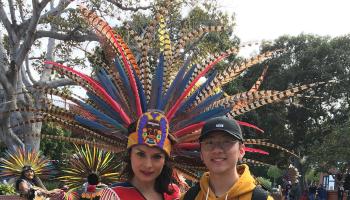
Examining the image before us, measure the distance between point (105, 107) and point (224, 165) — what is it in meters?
1.40

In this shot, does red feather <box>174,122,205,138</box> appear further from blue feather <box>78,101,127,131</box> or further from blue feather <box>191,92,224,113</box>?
blue feather <box>78,101,127,131</box>

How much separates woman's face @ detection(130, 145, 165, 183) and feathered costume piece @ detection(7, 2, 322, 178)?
199 millimetres

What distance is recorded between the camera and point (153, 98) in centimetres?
375

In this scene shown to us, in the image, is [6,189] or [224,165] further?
[6,189]

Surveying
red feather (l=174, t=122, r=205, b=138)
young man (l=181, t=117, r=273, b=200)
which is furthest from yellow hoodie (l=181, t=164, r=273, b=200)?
red feather (l=174, t=122, r=205, b=138)

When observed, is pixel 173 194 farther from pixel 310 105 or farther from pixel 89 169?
pixel 310 105

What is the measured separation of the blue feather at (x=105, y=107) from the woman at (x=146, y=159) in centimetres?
31

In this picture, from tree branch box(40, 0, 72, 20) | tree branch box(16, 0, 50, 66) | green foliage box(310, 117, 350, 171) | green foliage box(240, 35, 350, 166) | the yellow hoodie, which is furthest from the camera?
green foliage box(240, 35, 350, 166)

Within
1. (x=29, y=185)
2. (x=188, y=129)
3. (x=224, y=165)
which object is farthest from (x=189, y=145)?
(x=29, y=185)

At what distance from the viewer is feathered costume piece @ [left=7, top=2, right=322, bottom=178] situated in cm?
377

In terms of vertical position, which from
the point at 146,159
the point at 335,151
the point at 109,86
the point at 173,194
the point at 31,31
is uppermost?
the point at 31,31

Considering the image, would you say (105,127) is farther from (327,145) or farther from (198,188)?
(327,145)

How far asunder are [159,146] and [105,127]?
0.59m

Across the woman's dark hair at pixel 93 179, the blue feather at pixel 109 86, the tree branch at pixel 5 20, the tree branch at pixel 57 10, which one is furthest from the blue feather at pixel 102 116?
the tree branch at pixel 57 10
